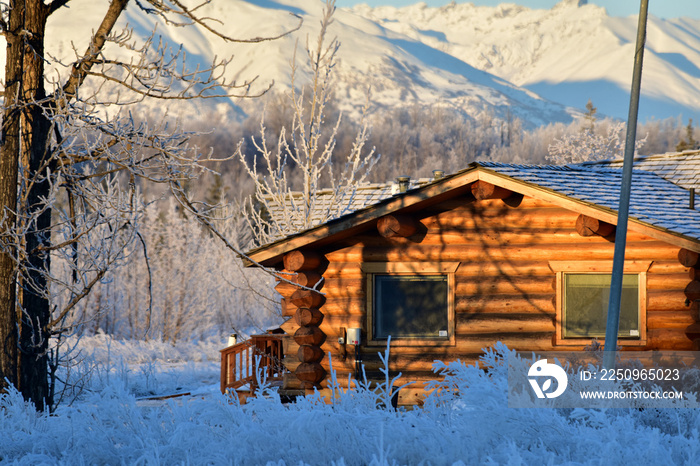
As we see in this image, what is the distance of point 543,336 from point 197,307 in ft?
55.9

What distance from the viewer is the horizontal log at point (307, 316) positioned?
1048cm

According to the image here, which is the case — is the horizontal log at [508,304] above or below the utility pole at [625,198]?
below

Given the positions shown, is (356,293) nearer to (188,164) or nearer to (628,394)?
(188,164)

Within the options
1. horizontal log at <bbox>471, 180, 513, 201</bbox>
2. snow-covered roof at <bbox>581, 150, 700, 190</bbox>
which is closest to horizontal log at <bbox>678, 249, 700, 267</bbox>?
horizontal log at <bbox>471, 180, 513, 201</bbox>

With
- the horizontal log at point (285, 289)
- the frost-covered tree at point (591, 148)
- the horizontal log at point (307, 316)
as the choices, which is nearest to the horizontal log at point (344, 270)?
the horizontal log at point (307, 316)

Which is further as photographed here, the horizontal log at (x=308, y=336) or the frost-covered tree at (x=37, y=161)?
the horizontal log at (x=308, y=336)

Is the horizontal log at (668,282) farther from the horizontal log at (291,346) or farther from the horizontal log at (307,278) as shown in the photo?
the horizontal log at (291,346)

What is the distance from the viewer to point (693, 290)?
9.75 metres

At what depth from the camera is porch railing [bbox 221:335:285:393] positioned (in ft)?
40.0

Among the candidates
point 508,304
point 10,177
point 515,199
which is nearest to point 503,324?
point 508,304

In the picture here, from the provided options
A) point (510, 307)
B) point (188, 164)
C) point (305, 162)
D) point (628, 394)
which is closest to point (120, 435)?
point (188, 164)

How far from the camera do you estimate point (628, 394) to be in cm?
580

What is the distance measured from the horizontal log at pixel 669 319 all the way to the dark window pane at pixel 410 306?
9.84ft

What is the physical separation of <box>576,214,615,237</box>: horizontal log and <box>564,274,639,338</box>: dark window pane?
2.17ft
